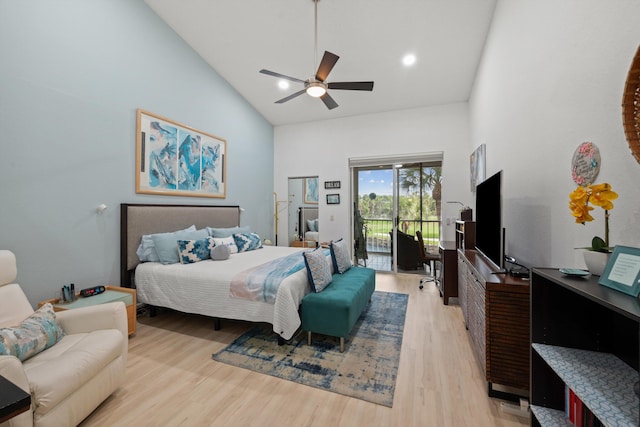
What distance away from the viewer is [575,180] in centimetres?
148

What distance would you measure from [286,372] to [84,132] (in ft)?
10.3

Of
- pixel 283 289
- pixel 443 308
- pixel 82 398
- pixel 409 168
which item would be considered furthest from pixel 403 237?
pixel 82 398

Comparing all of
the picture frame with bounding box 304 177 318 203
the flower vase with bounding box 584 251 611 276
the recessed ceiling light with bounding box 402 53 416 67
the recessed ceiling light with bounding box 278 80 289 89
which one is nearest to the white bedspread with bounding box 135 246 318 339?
the flower vase with bounding box 584 251 611 276

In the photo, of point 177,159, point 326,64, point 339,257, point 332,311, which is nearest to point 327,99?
point 326,64

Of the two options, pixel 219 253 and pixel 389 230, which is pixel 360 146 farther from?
pixel 219 253

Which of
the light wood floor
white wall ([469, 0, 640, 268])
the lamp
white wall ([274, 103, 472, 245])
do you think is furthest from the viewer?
white wall ([274, 103, 472, 245])

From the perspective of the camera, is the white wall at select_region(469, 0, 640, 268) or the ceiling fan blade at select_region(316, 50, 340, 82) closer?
the white wall at select_region(469, 0, 640, 268)

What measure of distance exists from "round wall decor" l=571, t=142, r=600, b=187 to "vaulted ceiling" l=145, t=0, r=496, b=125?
245 cm

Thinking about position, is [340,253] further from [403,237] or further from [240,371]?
[403,237]

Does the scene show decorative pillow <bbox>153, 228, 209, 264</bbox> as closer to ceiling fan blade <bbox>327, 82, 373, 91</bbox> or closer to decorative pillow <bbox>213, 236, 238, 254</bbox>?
decorative pillow <bbox>213, 236, 238, 254</bbox>

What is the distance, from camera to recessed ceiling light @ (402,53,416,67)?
371 centimetres

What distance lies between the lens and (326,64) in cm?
268

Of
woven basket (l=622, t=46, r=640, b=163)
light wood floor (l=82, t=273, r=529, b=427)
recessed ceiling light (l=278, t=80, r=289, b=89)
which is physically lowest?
light wood floor (l=82, t=273, r=529, b=427)

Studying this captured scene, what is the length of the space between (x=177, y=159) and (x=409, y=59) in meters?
3.68
